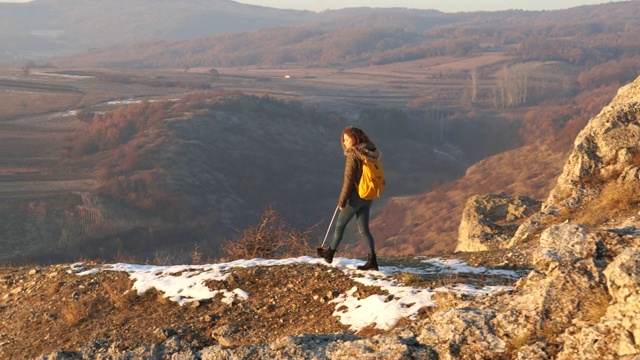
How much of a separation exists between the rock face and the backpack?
802 cm

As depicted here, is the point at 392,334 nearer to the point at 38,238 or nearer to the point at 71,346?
the point at 71,346

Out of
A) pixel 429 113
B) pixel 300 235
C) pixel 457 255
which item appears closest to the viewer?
pixel 457 255

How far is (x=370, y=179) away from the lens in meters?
9.50

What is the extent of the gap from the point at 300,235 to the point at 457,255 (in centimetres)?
386

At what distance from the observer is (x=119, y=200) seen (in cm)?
6550

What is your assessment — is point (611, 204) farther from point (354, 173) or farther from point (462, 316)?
point (462, 316)

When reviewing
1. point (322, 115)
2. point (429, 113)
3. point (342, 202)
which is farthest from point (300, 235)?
point (429, 113)

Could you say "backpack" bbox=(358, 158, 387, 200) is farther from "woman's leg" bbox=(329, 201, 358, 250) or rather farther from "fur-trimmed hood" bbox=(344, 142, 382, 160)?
"woman's leg" bbox=(329, 201, 358, 250)

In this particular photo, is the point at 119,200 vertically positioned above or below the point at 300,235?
below

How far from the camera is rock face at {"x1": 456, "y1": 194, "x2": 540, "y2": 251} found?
17.3m

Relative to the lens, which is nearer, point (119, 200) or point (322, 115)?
point (119, 200)

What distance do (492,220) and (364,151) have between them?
36.3 ft

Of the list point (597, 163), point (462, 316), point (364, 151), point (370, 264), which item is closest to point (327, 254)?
point (370, 264)

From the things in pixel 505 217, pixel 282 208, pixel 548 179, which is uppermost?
pixel 505 217
